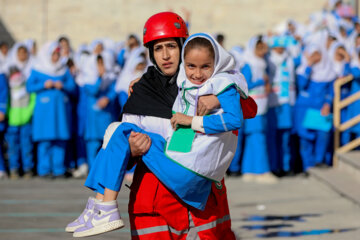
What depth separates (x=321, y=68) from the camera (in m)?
12.2

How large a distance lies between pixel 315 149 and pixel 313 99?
2.62 feet

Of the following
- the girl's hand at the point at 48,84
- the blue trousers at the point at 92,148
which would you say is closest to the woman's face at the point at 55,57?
the girl's hand at the point at 48,84

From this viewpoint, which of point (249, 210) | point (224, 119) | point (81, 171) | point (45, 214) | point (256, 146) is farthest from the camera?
point (81, 171)

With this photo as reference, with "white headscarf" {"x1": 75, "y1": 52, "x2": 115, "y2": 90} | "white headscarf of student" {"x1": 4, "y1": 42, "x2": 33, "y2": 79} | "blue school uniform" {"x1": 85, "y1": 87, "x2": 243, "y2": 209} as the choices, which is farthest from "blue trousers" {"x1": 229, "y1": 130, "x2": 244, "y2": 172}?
"blue school uniform" {"x1": 85, "y1": 87, "x2": 243, "y2": 209}

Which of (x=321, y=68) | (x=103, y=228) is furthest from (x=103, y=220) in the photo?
(x=321, y=68)

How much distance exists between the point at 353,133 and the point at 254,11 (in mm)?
12143

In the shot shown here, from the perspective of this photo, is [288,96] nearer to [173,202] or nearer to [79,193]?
[79,193]

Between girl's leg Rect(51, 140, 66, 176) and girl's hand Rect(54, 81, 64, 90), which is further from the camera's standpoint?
girl's leg Rect(51, 140, 66, 176)

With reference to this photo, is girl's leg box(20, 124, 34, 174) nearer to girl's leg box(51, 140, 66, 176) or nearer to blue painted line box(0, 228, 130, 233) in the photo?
girl's leg box(51, 140, 66, 176)

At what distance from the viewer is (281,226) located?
7828mm

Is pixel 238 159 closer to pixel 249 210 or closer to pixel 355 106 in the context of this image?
pixel 355 106

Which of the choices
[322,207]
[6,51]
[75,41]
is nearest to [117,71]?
[6,51]

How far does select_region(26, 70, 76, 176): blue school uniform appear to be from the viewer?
11883 millimetres

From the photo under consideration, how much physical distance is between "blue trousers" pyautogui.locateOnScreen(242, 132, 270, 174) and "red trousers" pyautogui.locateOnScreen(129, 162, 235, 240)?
7277mm
